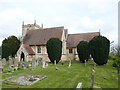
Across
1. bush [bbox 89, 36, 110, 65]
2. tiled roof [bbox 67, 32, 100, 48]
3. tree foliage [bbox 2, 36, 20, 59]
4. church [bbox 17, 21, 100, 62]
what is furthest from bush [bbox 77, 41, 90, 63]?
tree foliage [bbox 2, 36, 20, 59]

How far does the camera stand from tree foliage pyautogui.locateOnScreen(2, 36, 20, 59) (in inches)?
1135

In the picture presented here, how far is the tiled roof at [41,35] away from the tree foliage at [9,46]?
2.75m

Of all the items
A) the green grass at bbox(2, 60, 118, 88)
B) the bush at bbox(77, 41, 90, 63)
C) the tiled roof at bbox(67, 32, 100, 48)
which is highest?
the tiled roof at bbox(67, 32, 100, 48)

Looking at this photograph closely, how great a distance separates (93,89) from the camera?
25.5 feet

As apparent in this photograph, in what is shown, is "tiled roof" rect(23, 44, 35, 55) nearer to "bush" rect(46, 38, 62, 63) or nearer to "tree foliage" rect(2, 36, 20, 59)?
"tree foliage" rect(2, 36, 20, 59)

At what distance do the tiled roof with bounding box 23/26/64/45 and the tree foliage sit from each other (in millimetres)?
2750

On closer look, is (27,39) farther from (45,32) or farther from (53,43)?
(53,43)

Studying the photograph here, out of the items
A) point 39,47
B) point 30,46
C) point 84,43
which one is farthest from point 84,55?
point 30,46

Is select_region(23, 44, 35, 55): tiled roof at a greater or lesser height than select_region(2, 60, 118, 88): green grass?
greater

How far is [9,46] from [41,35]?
9027 millimetres

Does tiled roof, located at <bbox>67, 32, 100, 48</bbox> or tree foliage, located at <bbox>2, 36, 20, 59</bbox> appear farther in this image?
tiled roof, located at <bbox>67, 32, 100, 48</bbox>

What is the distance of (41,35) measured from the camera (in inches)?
1268

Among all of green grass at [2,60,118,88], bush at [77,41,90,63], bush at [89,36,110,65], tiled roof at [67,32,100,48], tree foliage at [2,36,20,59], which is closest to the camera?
green grass at [2,60,118,88]

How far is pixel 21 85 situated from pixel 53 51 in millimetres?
15147
